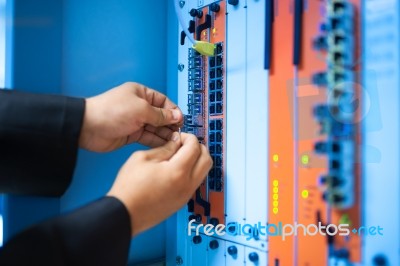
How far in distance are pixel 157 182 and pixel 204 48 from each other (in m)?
0.50

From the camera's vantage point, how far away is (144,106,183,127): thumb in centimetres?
86

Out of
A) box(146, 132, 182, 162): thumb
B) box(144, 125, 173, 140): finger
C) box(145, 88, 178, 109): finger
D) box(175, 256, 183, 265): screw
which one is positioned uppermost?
box(145, 88, 178, 109): finger

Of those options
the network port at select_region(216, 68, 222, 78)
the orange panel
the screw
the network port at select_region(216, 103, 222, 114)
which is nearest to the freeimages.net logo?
the orange panel

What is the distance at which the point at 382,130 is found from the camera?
2.11 ft

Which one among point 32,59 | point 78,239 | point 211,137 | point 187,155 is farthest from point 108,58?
point 78,239

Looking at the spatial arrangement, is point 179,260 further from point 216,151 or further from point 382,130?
point 382,130

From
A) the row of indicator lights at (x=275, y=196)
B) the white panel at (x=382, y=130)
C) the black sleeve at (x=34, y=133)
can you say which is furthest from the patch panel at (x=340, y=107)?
the black sleeve at (x=34, y=133)

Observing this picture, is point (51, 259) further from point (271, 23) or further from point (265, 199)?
point (271, 23)

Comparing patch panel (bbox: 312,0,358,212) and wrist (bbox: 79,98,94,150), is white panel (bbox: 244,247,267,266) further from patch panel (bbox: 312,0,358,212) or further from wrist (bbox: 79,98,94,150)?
wrist (bbox: 79,98,94,150)

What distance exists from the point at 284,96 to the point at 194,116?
36 cm

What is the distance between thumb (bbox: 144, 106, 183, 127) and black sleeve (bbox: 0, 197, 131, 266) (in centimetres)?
28

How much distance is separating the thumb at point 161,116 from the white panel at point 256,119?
21 centimetres

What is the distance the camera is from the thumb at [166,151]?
0.75 metres

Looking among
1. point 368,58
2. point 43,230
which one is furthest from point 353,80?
point 43,230
